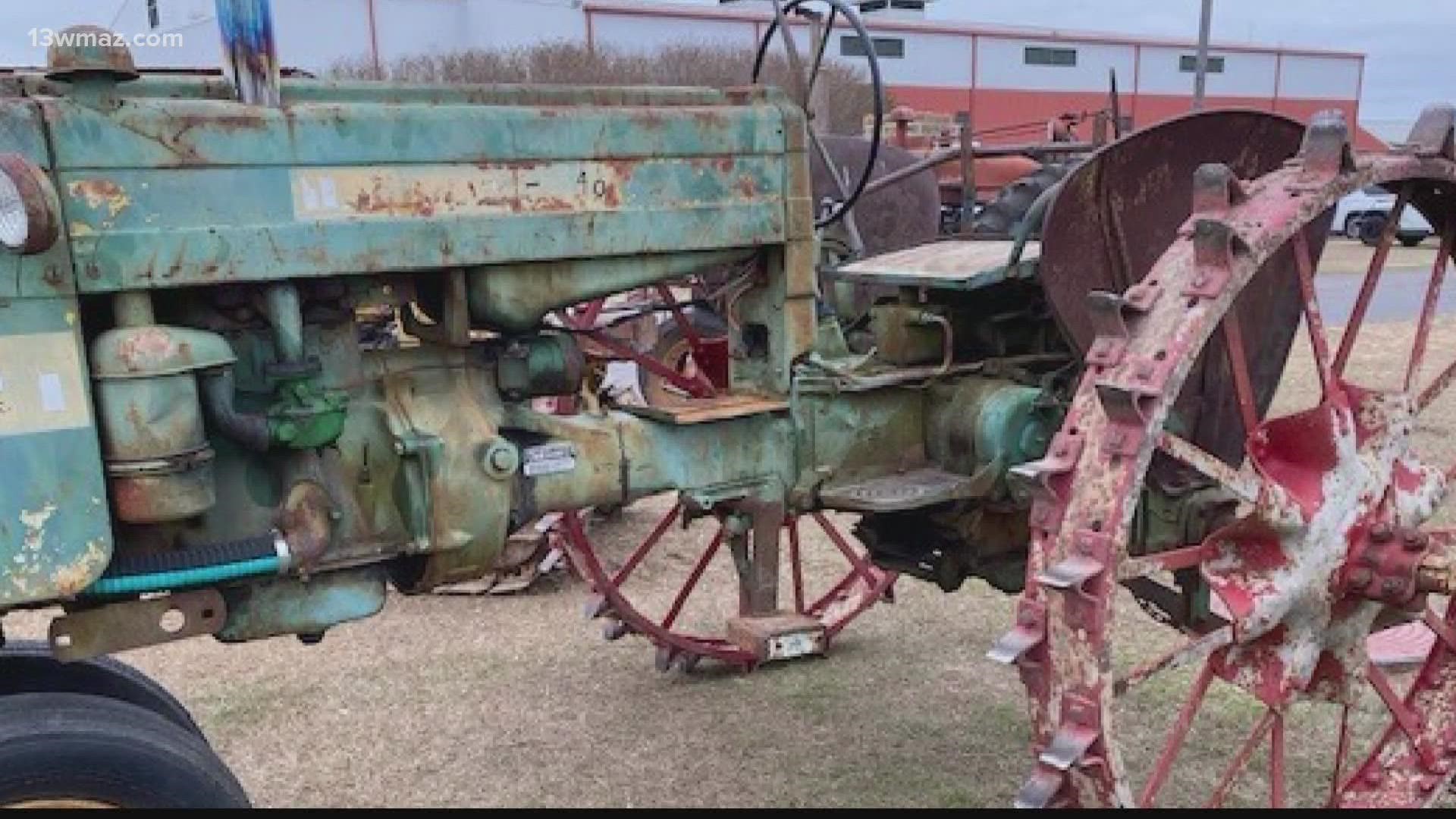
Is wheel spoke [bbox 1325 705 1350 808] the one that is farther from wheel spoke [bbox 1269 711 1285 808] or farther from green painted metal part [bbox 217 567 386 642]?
green painted metal part [bbox 217 567 386 642]

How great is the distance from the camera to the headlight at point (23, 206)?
1.98 m

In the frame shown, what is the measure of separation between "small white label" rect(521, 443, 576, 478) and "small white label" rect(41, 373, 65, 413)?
870 millimetres

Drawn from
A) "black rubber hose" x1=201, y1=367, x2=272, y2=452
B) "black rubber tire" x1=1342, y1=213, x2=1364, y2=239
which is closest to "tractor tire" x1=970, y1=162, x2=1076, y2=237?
"black rubber hose" x1=201, y1=367, x2=272, y2=452

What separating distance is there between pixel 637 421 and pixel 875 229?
3669 mm

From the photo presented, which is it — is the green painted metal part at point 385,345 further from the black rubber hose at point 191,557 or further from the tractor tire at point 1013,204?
the tractor tire at point 1013,204

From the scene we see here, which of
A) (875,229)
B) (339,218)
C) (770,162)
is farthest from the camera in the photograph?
(875,229)

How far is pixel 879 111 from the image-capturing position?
10.1ft

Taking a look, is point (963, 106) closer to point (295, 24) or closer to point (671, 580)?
point (295, 24)

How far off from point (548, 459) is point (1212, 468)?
1.25 meters

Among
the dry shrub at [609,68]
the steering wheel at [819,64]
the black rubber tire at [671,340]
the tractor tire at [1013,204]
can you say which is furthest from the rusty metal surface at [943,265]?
the dry shrub at [609,68]

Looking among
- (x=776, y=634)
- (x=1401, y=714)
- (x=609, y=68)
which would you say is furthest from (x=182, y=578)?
(x=609, y=68)

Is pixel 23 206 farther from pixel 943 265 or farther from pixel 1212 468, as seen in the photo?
pixel 943 265

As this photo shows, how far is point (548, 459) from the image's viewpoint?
275 cm
